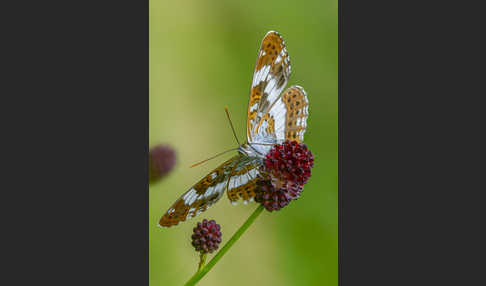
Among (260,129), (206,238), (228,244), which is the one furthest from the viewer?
(260,129)

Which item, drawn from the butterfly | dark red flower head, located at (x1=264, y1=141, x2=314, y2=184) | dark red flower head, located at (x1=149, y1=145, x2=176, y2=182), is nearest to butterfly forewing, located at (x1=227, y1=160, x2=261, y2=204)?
the butterfly

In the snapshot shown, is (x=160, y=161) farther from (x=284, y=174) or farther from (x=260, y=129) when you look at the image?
(x=284, y=174)

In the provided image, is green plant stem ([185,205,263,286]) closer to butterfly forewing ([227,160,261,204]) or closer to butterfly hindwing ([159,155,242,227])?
butterfly forewing ([227,160,261,204])

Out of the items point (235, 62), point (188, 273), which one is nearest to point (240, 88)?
point (235, 62)

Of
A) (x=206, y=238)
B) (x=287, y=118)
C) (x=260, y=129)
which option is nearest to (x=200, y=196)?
(x=206, y=238)

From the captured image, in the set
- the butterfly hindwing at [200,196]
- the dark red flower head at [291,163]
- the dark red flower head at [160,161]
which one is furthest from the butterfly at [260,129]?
the dark red flower head at [160,161]

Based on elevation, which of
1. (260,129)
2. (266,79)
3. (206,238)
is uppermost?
(266,79)

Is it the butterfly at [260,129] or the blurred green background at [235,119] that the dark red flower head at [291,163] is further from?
the blurred green background at [235,119]
